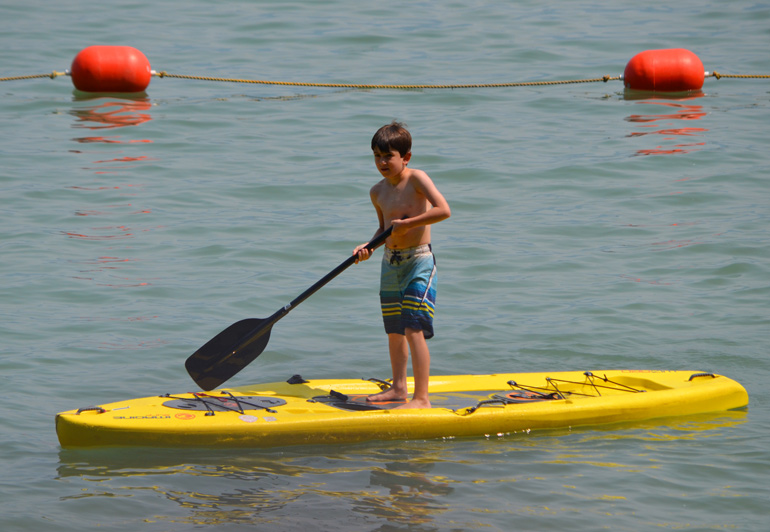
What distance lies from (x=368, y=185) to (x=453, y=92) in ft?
14.0

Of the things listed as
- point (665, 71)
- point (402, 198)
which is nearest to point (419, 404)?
point (402, 198)

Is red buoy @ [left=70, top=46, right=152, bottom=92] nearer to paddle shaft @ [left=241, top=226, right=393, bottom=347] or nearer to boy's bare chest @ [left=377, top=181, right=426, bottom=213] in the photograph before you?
paddle shaft @ [left=241, top=226, right=393, bottom=347]

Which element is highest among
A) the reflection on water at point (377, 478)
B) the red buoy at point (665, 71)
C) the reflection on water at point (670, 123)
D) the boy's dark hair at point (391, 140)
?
the red buoy at point (665, 71)

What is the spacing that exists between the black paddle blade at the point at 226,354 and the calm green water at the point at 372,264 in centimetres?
56

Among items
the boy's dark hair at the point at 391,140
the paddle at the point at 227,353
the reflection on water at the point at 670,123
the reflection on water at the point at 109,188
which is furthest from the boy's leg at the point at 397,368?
the reflection on water at the point at 670,123

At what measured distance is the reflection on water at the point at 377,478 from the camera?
4.26 meters

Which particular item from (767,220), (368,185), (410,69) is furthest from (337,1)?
(767,220)

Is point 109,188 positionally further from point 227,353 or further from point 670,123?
point 670,123

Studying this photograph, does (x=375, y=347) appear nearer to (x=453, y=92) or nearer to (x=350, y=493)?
(x=350, y=493)

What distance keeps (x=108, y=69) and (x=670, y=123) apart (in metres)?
7.70

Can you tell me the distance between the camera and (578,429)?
5211 mm

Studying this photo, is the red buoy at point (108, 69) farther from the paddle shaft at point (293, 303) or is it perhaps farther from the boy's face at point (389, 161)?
the boy's face at point (389, 161)

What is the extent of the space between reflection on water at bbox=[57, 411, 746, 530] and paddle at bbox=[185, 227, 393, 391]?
60cm

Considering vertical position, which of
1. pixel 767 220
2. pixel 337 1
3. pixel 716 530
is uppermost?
pixel 337 1
